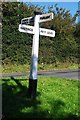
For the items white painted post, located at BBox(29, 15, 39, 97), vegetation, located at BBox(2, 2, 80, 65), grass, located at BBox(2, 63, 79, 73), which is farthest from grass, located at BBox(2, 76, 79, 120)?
vegetation, located at BBox(2, 2, 80, 65)

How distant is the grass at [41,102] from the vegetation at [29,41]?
11.7 meters

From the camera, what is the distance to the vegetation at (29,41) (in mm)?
20844

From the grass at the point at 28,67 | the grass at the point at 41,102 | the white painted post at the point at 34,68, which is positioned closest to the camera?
the grass at the point at 41,102

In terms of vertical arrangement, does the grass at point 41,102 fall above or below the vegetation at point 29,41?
below

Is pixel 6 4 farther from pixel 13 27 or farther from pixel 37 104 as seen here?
pixel 37 104

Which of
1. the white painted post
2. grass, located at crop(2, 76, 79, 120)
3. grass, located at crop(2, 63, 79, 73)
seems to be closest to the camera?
grass, located at crop(2, 76, 79, 120)

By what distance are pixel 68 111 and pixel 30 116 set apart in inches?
41.5

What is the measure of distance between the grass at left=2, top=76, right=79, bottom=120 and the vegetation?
1167 centimetres

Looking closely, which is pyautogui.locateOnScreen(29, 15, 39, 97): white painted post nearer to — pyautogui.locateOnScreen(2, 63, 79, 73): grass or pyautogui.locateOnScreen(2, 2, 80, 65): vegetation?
pyautogui.locateOnScreen(2, 63, 79, 73): grass

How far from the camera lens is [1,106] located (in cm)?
654

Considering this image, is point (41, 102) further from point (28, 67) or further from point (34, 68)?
point (28, 67)

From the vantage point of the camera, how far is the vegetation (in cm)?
2084

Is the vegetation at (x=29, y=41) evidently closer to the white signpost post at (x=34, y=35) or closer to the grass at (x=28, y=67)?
the grass at (x=28, y=67)

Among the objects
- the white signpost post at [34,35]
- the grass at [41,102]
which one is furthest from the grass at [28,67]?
the white signpost post at [34,35]
